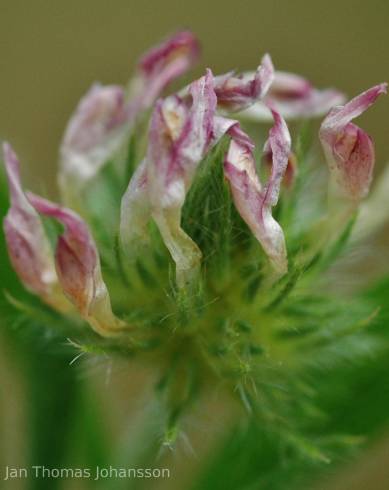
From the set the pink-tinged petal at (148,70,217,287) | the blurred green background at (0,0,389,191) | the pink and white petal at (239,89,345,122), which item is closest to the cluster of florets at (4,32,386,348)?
the pink-tinged petal at (148,70,217,287)

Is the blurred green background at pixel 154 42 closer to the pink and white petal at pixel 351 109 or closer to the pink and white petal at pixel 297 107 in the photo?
the pink and white petal at pixel 297 107

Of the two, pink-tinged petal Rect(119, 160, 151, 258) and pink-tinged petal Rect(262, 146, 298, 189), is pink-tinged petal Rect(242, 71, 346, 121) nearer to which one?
A: pink-tinged petal Rect(262, 146, 298, 189)

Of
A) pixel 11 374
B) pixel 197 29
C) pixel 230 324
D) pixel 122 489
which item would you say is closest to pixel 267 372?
pixel 230 324

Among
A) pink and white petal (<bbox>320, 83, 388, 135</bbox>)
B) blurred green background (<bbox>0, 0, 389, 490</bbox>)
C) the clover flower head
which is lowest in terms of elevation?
blurred green background (<bbox>0, 0, 389, 490</bbox>)

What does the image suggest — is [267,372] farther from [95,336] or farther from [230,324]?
[95,336]

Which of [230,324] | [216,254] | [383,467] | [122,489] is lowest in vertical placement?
[383,467]

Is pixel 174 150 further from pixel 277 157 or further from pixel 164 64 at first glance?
pixel 164 64
